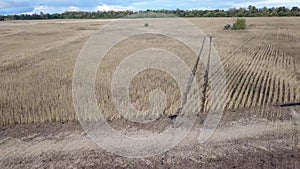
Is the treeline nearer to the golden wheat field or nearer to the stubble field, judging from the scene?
the golden wheat field

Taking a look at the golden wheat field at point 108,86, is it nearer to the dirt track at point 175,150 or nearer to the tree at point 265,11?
the dirt track at point 175,150

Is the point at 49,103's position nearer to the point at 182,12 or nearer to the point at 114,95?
the point at 114,95

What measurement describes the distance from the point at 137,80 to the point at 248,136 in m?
7.29

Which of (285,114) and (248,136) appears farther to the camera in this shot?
(285,114)

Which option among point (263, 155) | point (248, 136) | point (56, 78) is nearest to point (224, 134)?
point (248, 136)

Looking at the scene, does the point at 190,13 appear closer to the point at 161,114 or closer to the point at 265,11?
the point at 265,11

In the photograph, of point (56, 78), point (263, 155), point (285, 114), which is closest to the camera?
point (263, 155)

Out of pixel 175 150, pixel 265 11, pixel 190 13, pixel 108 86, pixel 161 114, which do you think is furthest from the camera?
pixel 190 13

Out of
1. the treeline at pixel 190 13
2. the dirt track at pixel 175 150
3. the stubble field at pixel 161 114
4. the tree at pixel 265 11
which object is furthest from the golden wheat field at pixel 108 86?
the tree at pixel 265 11

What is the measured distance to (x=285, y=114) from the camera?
10.4 m

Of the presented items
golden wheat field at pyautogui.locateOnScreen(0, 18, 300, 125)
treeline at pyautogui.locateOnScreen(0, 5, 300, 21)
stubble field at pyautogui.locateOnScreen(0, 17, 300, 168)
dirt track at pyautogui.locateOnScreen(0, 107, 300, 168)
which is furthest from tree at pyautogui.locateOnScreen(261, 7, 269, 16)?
dirt track at pyautogui.locateOnScreen(0, 107, 300, 168)

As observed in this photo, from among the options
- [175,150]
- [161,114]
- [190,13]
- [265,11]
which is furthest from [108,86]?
[190,13]

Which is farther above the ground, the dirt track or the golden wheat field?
the golden wheat field

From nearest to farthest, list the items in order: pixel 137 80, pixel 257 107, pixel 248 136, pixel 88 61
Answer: pixel 248 136
pixel 257 107
pixel 137 80
pixel 88 61
